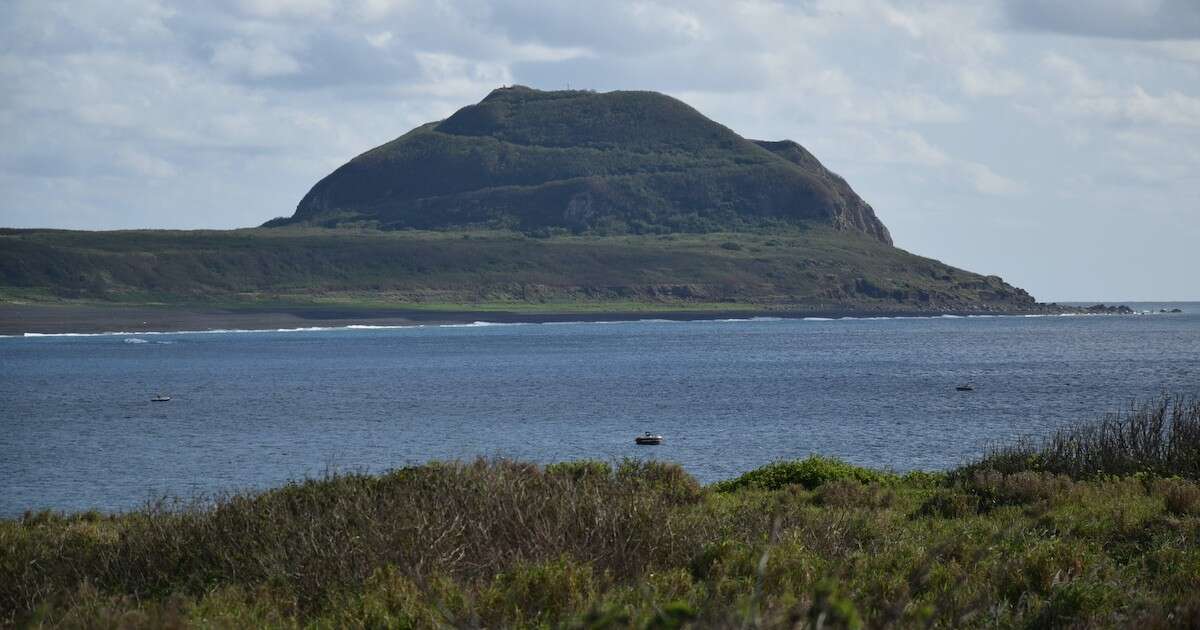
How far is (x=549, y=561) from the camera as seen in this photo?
12477 millimetres

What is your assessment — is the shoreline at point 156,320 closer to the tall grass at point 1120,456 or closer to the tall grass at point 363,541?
the tall grass at point 1120,456

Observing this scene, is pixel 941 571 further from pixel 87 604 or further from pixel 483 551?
pixel 87 604

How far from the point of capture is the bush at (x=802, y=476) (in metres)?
25.0

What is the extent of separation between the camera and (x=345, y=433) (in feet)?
180

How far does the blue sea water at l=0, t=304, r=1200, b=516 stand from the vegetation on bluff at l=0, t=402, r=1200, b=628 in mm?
2775

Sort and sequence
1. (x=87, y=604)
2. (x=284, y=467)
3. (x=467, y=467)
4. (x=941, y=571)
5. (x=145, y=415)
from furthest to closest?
(x=145, y=415) < (x=284, y=467) < (x=467, y=467) < (x=941, y=571) < (x=87, y=604)

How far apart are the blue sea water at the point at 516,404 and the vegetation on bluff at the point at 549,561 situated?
2775 millimetres

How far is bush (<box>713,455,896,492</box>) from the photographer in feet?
82.0

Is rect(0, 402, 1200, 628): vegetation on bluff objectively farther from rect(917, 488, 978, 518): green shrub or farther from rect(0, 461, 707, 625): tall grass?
rect(917, 488, 978, 518): green shrub

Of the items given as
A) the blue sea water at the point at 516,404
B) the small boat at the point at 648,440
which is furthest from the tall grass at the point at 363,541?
the small boat at the point at 648,440

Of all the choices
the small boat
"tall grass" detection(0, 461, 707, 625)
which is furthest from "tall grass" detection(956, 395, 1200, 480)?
the small boat

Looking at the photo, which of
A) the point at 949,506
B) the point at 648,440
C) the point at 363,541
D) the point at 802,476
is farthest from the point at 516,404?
the point at 363,541

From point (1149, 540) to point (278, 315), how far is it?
187m

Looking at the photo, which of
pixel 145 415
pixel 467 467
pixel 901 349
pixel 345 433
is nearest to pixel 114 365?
pixel 145 415
